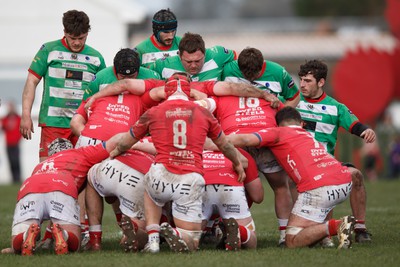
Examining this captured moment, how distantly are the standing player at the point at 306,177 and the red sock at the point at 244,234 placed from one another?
488 mm

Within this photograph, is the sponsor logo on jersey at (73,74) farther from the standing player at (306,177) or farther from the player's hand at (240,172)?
the player's hand at (240,172)

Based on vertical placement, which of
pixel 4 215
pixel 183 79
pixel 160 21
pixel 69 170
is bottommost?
pixel 4 215

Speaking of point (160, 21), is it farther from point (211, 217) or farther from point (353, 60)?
point (353, 60)

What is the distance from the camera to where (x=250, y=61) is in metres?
10.8

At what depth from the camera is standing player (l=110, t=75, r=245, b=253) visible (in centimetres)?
948

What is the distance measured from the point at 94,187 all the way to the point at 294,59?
3999 centimetres

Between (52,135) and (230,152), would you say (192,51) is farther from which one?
(52,135)

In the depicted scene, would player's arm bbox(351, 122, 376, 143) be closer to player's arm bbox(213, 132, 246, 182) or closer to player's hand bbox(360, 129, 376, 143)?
player's hand bbox(360, 129, 376, 143)

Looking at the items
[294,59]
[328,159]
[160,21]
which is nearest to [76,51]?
[160,21]

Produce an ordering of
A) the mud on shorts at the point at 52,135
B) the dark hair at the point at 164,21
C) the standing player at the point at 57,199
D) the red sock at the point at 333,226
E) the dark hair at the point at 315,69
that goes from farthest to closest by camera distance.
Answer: the mud on shorts at the point at 52,135
the dark hair at the point at 164,21
the dark hair at the point at 315,69
the red sock at the point at 333,226
the standing player at the point at 57,199

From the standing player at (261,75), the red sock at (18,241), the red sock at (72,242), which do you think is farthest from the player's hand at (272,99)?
the red sock at (18,241)

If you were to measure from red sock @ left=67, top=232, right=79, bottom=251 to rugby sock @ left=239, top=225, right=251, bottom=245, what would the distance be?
5.55 feet

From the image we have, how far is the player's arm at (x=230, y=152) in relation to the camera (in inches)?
380

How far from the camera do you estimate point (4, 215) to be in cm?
1481
